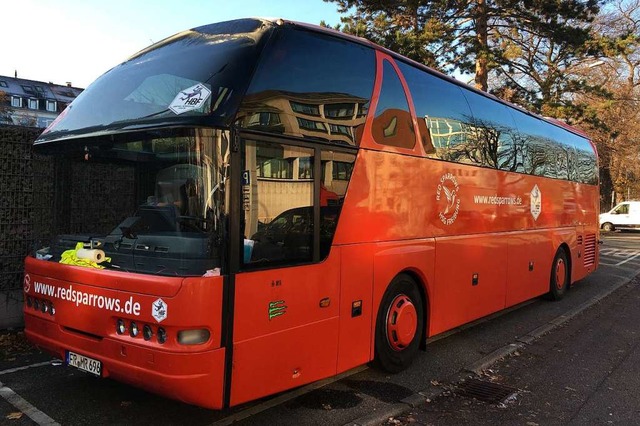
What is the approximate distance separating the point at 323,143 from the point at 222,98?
3.38ft

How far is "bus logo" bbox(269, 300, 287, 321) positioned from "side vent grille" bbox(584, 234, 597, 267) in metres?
10.0

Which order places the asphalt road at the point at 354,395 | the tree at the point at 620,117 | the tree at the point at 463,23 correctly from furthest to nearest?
the tree at the point at 620,117, the tree at the point at 463,23, the asphalt road at the point at 354,395

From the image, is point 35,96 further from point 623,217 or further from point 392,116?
point 392,116

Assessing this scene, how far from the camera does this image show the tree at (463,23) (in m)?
16.8

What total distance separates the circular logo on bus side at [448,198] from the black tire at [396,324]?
0.99m

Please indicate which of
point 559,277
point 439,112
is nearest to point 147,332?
point 439,112

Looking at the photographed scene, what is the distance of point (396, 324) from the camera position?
509 cm

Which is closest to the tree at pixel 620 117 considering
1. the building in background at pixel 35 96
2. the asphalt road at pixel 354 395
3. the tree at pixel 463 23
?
the tree at pixel 463 23

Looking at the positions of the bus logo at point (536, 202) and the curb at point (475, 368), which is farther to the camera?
the bus logo at point (536, 202)

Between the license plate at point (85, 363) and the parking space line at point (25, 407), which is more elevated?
the license plate at point (85, 363)

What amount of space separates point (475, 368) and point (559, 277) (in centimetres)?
542

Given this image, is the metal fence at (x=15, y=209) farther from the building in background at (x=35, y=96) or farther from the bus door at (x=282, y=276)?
the building in background at (x=35, y=96)

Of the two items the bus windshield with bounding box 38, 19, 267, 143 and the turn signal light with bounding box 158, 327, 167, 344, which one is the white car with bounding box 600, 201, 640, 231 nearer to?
the bus windshield with bounding box 38, 19, 267, 143

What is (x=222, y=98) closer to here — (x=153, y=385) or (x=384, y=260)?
(x=153, y=385)
